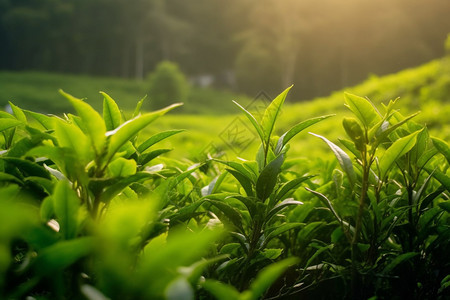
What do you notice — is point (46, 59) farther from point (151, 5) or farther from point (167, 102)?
point (167, 102)

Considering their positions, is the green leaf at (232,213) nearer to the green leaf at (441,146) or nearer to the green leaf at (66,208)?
the green leaf at (66,208)

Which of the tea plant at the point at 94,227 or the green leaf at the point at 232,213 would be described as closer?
the tea plant at the point at 94,227

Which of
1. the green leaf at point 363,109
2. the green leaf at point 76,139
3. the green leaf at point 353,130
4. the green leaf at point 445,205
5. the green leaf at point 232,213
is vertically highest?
the green leaf at point 363,109

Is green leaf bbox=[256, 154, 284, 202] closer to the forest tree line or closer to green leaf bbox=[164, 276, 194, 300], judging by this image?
green leaf bbox=[164, 276, 194, 300]

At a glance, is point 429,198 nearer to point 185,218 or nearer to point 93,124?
point 185,218

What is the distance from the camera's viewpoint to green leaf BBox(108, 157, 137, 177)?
18.3 inches

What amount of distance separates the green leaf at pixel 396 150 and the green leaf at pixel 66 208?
0.40 meters

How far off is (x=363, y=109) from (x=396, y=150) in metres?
0.07

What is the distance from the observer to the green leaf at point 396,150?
552 millimetres

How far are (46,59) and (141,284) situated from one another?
38.5 meters

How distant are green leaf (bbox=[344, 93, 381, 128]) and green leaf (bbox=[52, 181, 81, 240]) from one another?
367 mm

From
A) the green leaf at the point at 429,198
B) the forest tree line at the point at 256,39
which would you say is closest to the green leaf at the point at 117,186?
the green leaf at the point at 429,198

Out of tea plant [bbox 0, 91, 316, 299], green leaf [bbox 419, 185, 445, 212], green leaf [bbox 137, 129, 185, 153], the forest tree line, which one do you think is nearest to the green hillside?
green leaf [bbox 137, 129, 185, 153]

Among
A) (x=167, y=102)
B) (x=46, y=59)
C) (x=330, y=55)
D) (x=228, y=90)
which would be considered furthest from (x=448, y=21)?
(x=46, y=59)
